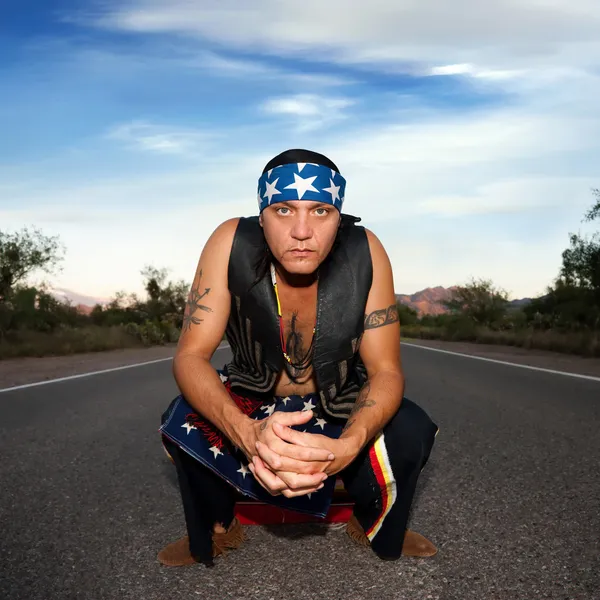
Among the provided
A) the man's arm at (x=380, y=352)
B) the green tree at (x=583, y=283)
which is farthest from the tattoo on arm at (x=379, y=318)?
the green tree at (x=583, y=283)

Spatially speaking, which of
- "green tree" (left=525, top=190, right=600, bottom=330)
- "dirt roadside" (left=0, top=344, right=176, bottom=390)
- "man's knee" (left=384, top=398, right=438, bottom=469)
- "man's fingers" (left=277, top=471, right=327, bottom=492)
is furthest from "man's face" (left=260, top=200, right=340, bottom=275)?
"green tree" (left=525, top=190, right=600, bottom=330)

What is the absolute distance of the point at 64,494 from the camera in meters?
4.38

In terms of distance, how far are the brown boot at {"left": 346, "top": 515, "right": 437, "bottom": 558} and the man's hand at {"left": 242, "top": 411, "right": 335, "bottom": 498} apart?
2.89 feet

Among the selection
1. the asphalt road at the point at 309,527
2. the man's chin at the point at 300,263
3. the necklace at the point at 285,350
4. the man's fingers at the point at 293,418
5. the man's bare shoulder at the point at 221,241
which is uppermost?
the man's bare shoulder at the point at 221,241

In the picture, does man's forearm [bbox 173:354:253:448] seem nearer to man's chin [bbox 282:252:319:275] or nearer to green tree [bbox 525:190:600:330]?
man's chin [bbox 282:252:319:275]

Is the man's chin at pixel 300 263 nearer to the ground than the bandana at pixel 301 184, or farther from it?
nearer to the ground

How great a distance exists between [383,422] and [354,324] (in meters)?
0.52

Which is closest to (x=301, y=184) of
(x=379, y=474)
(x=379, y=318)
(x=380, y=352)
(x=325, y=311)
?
(x=325, y=311)

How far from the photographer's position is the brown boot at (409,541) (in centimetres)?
326

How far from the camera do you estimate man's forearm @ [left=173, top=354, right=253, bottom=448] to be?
2857 millimetres

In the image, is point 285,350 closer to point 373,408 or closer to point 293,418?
point 373,408

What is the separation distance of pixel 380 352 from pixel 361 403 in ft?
1.19

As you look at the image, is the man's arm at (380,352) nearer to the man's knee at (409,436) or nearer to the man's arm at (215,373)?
the man's knee at (409,436)

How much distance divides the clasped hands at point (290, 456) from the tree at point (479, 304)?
45.8 metres
